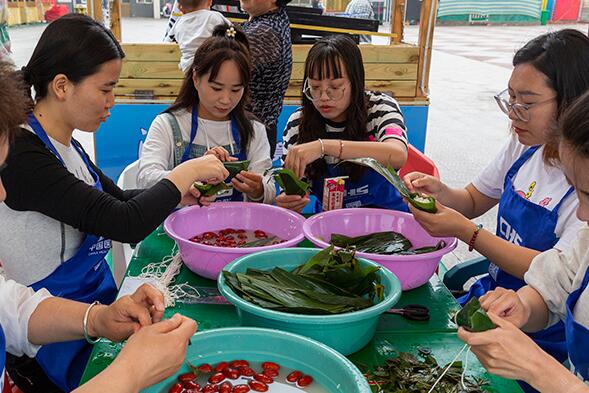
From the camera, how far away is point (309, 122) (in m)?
2.48

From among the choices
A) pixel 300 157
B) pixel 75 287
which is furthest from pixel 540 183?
pixel 75 287

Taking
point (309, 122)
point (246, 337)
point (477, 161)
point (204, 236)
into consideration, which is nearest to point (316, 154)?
point (309, 122)

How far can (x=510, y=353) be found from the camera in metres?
1.07

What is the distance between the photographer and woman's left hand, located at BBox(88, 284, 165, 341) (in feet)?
4.02

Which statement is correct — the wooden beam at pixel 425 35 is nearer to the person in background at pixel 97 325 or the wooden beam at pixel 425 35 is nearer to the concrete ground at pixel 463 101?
the concrete ground at pixel 463 101

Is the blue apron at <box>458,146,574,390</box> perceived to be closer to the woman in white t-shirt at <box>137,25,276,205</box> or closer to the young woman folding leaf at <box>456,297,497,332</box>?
the young woman folding leaf at <box>456,297,497,332</box>

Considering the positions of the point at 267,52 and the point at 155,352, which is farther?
the point at 267,52

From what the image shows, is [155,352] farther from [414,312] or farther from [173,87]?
[173,87]

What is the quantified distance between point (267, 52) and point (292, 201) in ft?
4.27

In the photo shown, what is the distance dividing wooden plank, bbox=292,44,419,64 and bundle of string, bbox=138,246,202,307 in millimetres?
2839

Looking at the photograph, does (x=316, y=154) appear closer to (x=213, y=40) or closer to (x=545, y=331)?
(x=213, y=40)

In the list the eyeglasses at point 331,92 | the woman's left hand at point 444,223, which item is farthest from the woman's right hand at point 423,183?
the eyeglasses at point 331,92

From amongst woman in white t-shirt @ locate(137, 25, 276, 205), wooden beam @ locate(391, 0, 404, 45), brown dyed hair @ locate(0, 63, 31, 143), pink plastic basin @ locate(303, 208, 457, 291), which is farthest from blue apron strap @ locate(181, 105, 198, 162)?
wooden beam @ locate(391, 0, 404, 45)

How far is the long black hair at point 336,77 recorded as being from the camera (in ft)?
7.48
